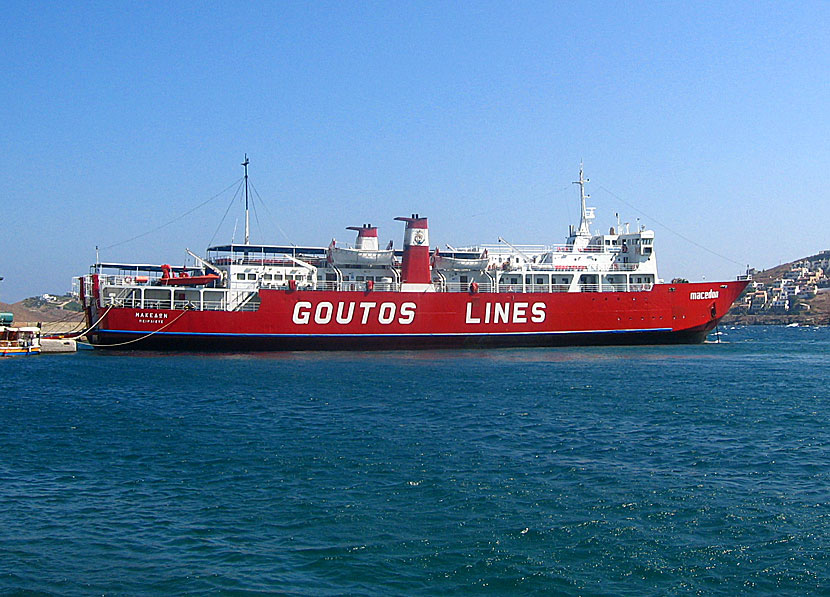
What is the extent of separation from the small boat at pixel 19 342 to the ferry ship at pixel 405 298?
13.1 feet

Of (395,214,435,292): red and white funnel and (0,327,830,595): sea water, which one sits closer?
(0,327,830,595): sea water

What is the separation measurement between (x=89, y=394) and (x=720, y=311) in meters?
33.6

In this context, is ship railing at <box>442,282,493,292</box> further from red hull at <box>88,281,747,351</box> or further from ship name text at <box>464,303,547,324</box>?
ship name text at <box>464,303,547,324</box>

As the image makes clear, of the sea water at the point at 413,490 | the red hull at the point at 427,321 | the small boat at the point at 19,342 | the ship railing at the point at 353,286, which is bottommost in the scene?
the sea water at the point at 413,490

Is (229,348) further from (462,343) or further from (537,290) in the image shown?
(537,290)

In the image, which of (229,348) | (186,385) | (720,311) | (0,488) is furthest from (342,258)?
(0,488)

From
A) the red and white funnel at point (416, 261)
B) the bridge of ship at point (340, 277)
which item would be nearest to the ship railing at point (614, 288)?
the bridge of ship at point (340, 277)

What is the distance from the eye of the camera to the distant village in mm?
133375

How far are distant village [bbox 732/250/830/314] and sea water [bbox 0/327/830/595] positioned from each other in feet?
359

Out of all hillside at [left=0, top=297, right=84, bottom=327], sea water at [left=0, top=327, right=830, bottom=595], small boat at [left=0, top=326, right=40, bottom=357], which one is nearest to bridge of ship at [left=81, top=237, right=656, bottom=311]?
small boat at [left=0, top=326, right=40, bottom=357]

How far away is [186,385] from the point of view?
25.1 m

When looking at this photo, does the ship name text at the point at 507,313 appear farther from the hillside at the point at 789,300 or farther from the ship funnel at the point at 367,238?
the hillside at the point at 789,300

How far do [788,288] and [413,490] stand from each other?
151m

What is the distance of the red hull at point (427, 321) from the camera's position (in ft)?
117
